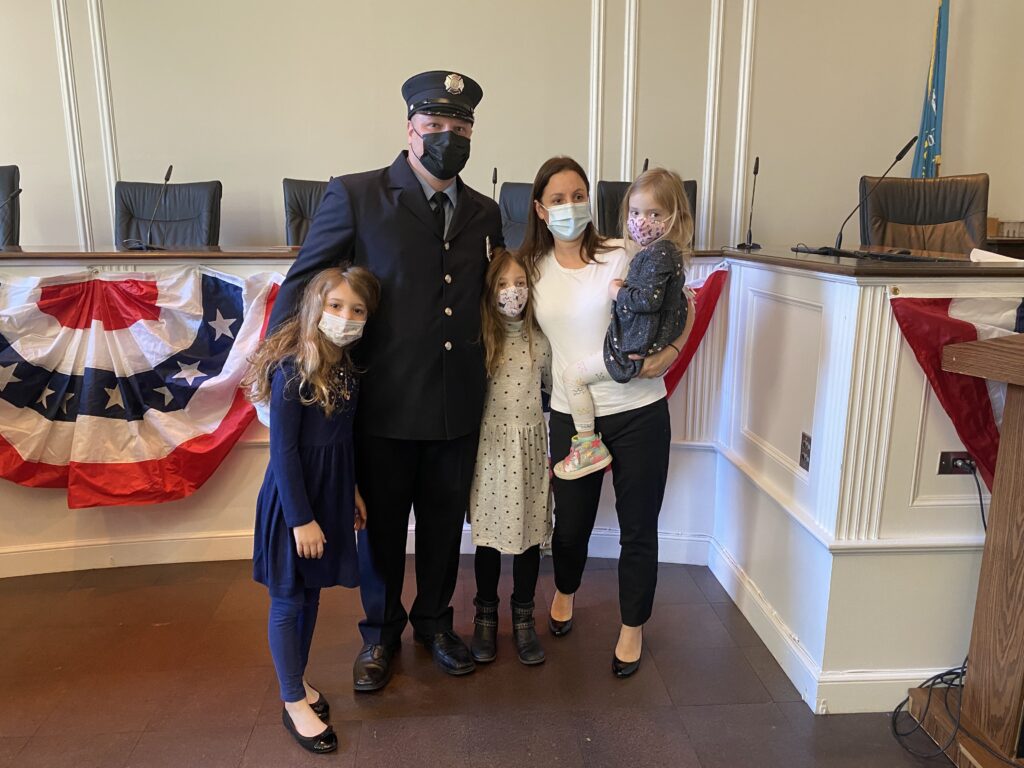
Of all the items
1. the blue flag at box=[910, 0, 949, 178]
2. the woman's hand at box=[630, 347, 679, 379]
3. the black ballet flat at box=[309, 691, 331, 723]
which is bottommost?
the black ballet flat at box=[309, 691, 331, 723]

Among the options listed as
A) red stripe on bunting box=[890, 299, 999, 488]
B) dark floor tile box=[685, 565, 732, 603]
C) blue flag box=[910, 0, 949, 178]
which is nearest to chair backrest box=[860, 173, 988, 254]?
blue flag box=[910, 0, 949, 178]

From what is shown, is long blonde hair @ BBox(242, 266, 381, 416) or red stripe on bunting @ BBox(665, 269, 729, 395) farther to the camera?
red stripe on bunting @ BBox(665, 269, 729, 395)

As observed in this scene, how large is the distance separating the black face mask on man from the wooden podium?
1.12 meters

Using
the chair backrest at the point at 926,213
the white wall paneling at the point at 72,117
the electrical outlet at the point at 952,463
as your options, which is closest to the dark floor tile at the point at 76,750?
the electrical outlet at the point at 952,463

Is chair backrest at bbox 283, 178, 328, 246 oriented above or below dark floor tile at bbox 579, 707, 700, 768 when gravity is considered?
above

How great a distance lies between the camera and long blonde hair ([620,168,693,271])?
1.65 metres

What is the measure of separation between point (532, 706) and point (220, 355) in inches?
57.0

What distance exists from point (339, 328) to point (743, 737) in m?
1.28

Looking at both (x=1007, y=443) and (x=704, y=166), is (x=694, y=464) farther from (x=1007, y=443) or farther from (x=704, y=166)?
(x=704, y=166)

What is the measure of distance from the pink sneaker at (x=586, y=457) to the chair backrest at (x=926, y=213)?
234 cm

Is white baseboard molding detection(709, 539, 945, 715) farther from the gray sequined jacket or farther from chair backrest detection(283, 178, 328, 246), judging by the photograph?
chair backrest detection(283, 178, 328, 246)

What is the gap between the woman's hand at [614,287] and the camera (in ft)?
5.65

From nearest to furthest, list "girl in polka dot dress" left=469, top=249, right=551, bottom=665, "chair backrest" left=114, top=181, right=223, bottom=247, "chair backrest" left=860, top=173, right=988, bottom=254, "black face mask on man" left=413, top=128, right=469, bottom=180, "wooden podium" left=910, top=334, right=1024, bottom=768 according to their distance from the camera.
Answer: "wooden podium" left=910, top=334, right=1024, bottom=768
"black face mask on man" left=413, top=128, right=469, bottom=180
"girl in polka dot dress" left=469, top=249, right=551, bottom=665
"chair backrest" left=860, top=173, right=988, bottom=254
"chair backrest" left=114, top=181, right=223, bottom=247

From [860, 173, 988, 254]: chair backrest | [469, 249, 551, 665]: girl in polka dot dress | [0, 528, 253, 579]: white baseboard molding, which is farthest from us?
[860, 173, 988, 254]: chair backrest
